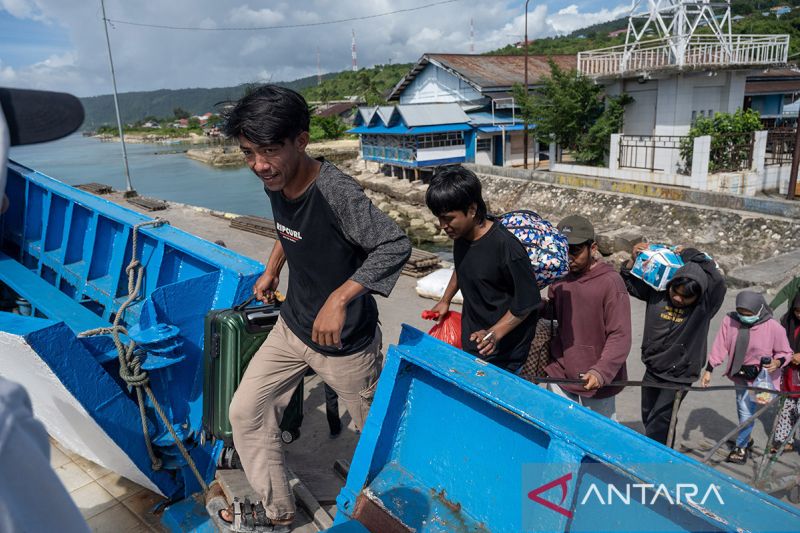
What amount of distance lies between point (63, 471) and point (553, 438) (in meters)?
3.11

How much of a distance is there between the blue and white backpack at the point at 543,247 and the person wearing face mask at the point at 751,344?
162cm

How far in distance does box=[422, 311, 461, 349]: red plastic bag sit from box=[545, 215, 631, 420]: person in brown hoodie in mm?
617

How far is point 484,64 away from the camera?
86.4ft

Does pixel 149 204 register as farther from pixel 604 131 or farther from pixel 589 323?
pixel 589 323

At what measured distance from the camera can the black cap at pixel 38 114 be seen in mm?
800

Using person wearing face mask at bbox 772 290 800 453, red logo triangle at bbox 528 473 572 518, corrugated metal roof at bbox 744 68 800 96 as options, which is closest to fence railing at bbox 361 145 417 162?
corrugated metal roof at bbox 744 68 800 96

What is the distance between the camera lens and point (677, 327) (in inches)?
124

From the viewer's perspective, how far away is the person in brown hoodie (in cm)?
278

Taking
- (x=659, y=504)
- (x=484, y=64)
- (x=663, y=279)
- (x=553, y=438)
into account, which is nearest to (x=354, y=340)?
(x=553, y=438)

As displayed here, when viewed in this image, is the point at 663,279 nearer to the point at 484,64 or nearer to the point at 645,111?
the point at 645,111

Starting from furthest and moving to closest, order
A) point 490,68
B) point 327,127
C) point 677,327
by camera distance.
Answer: point 327,127 < point 490,68 < point 677,327

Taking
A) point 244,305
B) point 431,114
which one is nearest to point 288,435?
point 244,305

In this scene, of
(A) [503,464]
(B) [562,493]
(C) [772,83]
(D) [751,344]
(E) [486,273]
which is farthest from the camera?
(C) [772,83]

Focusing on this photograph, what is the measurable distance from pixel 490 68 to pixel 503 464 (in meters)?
26.6
